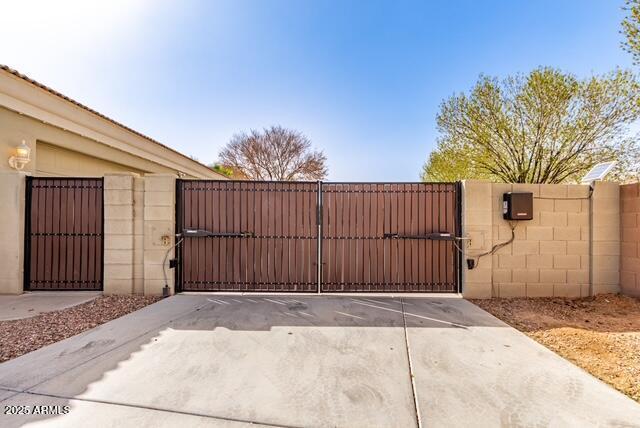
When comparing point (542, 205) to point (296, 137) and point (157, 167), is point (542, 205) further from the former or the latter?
point (296, 137)

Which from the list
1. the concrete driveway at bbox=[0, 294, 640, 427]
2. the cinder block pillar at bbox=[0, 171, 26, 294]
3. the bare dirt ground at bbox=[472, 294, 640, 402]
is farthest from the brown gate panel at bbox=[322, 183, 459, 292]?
the cinder block pillar at bbox=[0, 171, 26, 294]

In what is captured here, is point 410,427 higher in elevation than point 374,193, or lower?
lower

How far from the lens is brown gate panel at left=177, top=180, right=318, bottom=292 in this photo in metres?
4.77

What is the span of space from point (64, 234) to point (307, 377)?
506 cm

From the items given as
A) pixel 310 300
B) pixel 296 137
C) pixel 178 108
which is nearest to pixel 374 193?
pixel 310 300

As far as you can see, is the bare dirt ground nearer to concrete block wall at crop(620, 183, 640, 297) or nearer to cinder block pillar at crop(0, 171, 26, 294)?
concrete block wall at crop(620, 183, 640, 297)

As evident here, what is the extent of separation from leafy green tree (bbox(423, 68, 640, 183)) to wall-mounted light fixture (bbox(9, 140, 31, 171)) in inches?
523

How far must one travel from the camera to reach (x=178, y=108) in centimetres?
1068

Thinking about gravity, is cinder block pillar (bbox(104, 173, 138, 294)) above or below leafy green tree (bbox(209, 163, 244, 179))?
below

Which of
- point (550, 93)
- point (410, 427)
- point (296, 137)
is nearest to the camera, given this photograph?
point (410, 427)

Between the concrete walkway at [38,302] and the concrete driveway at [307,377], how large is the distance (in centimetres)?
140

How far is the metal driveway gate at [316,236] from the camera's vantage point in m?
4.73

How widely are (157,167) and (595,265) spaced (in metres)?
13.5

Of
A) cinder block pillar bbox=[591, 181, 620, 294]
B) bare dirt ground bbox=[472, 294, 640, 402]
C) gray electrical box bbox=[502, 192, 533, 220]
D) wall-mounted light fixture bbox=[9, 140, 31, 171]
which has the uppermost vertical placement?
wall-mounted light fixture bbox=[9, 140, 31, 171]
